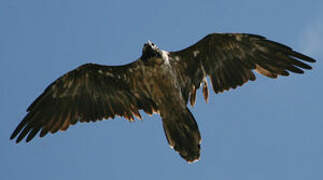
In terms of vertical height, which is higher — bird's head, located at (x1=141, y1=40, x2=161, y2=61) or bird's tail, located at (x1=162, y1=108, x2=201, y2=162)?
bird's head, located at (x1=141, y1=40, x2=161, y2=61)

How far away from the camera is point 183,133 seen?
11.4 metres

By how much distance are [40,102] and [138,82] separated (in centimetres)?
227

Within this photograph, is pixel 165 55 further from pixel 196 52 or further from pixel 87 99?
pixel 87 99

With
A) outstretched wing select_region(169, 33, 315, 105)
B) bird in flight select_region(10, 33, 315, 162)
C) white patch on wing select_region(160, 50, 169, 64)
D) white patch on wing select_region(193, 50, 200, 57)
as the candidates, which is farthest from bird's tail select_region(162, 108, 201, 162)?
white patch on wing select_region(193, 50, 200, 57)

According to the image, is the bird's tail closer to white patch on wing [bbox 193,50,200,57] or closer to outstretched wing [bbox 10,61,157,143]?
outstretched wing [bbox 10,61,157,143]

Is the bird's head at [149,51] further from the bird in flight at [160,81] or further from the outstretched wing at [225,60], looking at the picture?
the outstretched wing at [225,60]

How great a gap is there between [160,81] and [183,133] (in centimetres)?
126

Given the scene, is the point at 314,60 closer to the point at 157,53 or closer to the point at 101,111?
the point at 157,53

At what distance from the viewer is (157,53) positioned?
1166cm

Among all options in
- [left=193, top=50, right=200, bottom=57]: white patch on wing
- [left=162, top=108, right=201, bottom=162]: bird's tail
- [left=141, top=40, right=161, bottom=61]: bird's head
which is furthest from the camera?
[left=193, top=50, right=200, bottom=57]: white patch on wing

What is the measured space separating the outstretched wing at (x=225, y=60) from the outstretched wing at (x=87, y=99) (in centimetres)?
102

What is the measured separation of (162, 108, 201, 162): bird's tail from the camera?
11133 millimetres

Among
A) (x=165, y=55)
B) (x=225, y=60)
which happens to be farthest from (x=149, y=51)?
(x=225, y=60)

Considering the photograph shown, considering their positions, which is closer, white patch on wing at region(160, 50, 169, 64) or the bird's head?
the bird's head
